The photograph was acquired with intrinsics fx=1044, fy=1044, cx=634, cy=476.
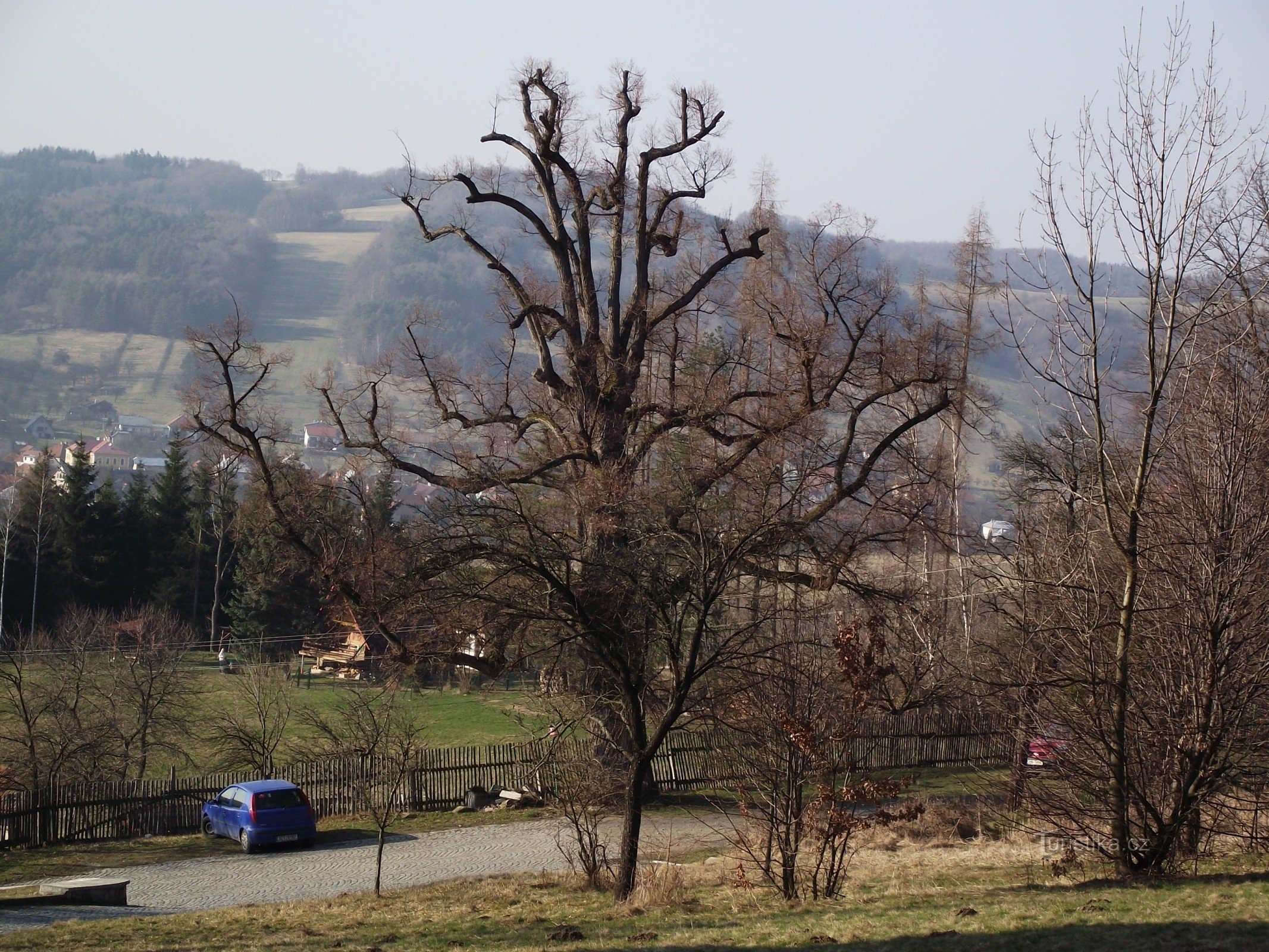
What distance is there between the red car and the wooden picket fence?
8871mm

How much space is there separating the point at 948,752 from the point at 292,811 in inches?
785

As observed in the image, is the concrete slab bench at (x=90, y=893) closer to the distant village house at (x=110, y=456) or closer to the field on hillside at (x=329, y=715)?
the field on hillside at (x=329, y=715)

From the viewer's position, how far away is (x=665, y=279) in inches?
1041

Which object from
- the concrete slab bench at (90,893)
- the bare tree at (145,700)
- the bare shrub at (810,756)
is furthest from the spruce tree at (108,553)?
the bare shrub at (810,756)

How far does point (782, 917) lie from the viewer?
10.1 m

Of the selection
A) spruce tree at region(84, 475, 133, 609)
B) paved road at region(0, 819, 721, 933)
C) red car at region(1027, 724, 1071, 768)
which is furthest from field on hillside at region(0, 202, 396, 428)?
red car at region(1027, 724, 1071, 768)

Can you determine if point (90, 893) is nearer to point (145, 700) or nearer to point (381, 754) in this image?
point (381, 754)

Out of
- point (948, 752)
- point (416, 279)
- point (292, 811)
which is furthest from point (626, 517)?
point (416, 279)

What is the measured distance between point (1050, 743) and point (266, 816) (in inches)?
659

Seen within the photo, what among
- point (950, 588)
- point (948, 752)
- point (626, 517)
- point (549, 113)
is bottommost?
point (948, 752)

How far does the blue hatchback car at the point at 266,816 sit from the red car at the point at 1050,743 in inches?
633

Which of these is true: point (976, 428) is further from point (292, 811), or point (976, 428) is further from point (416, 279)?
point (416, 279)

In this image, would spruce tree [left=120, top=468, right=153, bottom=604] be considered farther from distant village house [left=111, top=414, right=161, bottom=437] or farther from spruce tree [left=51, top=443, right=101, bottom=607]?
distant village house [left=111, top=414, right=161, bottom=437]

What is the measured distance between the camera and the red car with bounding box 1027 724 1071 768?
988 centimetres
